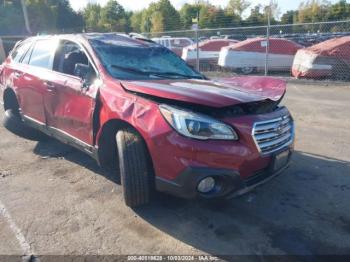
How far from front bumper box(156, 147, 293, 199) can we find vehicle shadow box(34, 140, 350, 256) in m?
0.40

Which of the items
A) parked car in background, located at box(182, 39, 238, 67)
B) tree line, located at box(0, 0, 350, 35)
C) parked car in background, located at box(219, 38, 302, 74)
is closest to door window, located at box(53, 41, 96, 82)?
parked car in background, located at box(219, 38, 302, 74)

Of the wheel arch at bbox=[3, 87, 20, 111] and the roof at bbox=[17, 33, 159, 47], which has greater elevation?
the roof at bbox=[17, 33, 159, 47]

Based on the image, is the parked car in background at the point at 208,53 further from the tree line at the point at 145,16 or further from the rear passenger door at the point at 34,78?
the tree line at the point at 145,16

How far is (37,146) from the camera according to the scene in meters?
5.87

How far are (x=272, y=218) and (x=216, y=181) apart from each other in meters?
0.81


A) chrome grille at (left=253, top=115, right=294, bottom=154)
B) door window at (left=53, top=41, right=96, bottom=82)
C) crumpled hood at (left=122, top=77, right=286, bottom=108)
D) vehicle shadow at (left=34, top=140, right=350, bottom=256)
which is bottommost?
vehicle shadow at (left=34, top=140, right=350, bottom=256)

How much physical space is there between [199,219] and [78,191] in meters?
1.52

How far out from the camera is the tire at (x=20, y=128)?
593 cm

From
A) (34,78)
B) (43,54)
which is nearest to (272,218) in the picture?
(34,78)

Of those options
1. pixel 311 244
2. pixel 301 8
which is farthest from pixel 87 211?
pixel 301 8

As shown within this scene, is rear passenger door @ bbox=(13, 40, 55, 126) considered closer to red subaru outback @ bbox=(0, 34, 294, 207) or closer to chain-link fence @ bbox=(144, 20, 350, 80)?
red subaru outback @ bbox=(0, 34, 294, 207)

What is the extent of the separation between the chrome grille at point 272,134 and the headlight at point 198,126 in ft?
0.92

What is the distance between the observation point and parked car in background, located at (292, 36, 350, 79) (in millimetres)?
11570

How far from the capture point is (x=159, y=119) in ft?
10.4
